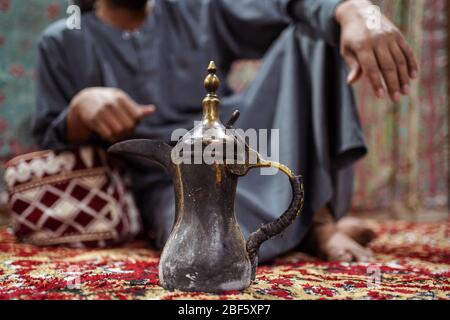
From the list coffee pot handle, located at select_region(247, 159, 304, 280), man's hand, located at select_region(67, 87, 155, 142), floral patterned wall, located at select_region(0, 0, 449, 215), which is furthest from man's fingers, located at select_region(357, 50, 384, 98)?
floral patterned wall, located at select_region(0, 0, 449, 215)

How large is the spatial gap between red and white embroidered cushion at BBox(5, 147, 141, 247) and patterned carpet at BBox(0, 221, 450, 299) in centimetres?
6

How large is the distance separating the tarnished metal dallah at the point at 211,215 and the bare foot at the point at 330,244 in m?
0.45

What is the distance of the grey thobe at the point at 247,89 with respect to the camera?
3.89 feet

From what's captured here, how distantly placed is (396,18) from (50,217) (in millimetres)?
2240

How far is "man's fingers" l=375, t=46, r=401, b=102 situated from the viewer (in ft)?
3.12

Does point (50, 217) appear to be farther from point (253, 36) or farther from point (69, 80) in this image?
point (253, 36)

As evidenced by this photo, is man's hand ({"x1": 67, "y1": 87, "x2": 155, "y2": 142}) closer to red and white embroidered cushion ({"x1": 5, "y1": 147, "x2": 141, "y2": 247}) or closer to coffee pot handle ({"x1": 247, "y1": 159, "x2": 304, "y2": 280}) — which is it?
red and white embroidered cushion ({"x1": 5, "y1": 147, "x2": 141, "y2": 247})

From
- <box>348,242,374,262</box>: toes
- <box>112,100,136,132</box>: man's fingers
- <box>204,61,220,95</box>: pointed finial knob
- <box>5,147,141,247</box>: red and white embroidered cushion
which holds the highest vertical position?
<box>204,61,220,95</box>: pointed finial knob

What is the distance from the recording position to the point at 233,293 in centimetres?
69

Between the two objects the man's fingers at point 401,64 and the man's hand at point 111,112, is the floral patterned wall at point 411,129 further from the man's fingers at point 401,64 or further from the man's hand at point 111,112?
the man's fingers at point 401,64

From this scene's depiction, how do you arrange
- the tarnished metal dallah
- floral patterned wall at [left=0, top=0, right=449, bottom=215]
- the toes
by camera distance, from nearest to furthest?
the tarnished metal dallah
the toes
floral patterned wall at [left=0, top=0, right=449, bottom=215]

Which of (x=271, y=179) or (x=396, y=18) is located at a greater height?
(x=396, y=18)
